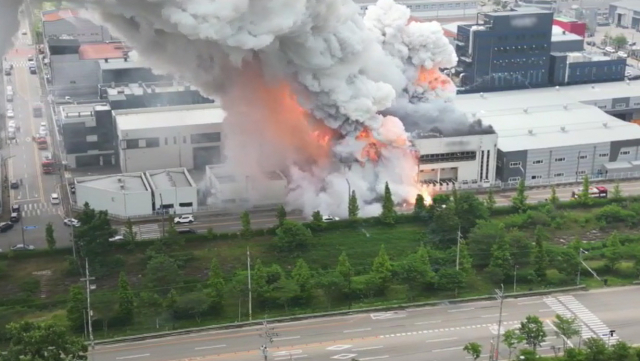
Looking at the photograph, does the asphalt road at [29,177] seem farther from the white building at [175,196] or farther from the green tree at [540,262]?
the green tree at [540,262]

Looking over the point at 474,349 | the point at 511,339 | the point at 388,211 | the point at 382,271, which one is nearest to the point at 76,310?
the point at 382,271

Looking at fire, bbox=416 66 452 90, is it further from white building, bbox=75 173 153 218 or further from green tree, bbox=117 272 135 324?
green tree, bbox=117 272 135 324

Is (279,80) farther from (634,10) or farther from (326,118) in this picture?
(634,10)

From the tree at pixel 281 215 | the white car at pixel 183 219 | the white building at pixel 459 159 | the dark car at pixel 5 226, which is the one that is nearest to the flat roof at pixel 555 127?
the white building at pixel 459 159

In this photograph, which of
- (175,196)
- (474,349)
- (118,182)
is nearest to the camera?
(474,349)

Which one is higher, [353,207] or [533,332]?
[533,332]

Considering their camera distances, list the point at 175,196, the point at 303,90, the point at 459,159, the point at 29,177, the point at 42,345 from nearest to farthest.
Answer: the point at 42,345 < the point at 175,196 < the point at 303,90 < the point at 459,159 < the point at 29,177

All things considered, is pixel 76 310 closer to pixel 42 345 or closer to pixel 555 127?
pixel 42 345
